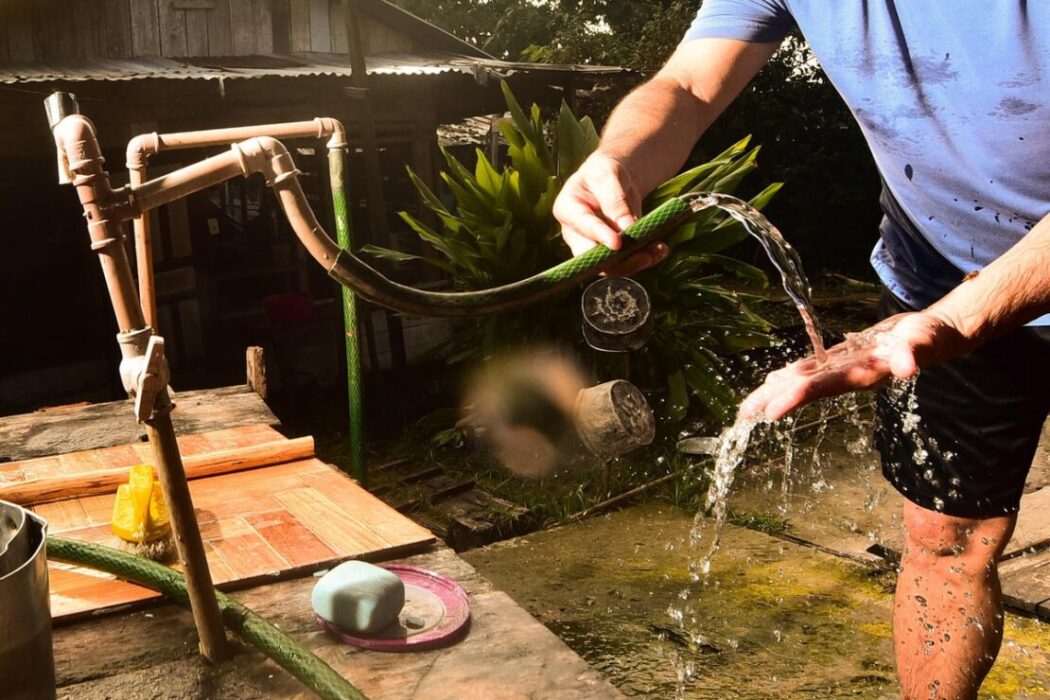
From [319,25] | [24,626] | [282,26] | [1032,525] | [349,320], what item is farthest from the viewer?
[319,25]

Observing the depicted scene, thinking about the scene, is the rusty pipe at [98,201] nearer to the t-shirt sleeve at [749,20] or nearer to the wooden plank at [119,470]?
the wooden plank at [119,470]

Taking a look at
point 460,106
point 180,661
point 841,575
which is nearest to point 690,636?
point 841,575

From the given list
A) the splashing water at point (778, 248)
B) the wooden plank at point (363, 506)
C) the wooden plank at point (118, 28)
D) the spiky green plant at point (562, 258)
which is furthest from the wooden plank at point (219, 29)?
the splashing water at point (778, 248)

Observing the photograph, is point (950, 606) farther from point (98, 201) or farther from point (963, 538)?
point (98, 201)

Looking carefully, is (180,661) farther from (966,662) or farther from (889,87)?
(889,87)

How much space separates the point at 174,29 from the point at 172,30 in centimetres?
2

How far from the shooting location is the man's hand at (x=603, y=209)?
2.20 m

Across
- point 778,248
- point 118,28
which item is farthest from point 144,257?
point 118,28

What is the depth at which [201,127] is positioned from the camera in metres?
9.07

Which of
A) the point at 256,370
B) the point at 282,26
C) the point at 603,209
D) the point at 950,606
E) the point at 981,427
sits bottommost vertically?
the point at 950,606

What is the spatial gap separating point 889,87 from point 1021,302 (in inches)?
34.8

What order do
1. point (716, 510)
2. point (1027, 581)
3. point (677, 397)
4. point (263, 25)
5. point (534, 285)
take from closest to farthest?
point (534, 285)
point (1027, 581)
point (716, 510)
point (677, 397)
point (263, 25)

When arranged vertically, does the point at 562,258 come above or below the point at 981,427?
below

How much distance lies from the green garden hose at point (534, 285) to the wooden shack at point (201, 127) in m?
5.95
